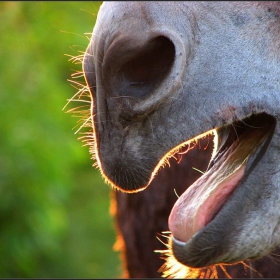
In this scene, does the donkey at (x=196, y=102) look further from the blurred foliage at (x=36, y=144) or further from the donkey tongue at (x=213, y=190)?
the blurred foliage at (x=36, y=144)

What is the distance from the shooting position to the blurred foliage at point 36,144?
612cm

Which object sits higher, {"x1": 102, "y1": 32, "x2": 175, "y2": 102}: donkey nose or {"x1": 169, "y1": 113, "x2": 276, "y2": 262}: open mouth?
{"x1": 102, "y1": 32, "x2": 175, "y2": 102}: donkey nose

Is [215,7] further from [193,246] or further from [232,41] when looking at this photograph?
[193,246]

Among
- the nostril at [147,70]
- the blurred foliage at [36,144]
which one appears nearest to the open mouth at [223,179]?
the nostril at [147,70]

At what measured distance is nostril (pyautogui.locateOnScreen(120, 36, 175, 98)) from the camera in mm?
1777

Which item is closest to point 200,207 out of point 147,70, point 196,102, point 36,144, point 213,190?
point 213,190

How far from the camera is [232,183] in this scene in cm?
195

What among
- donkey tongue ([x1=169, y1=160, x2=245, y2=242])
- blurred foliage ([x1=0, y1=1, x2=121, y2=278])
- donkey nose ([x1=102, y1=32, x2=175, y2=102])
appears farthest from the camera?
blurred foliage ([x1=0, y1=1, x2=121, y2=278])

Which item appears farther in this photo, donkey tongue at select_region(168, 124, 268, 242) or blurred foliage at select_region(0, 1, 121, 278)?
blurred foliage at select_region(0, 1, 121, 278)

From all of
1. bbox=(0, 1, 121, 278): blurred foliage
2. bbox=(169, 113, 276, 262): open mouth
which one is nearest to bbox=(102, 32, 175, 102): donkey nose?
bbox=(169, 113, 276, 262): open mouth

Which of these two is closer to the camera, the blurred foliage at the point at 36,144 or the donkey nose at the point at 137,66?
the donkey nose at the point at 137,66

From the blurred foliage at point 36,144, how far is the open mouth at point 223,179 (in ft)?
13.3

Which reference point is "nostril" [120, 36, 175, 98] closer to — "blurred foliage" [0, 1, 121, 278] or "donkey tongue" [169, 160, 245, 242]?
"donkey tongue" [169, 160, 245, 242]

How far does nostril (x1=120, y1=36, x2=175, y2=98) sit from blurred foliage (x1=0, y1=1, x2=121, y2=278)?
422 centimetres
